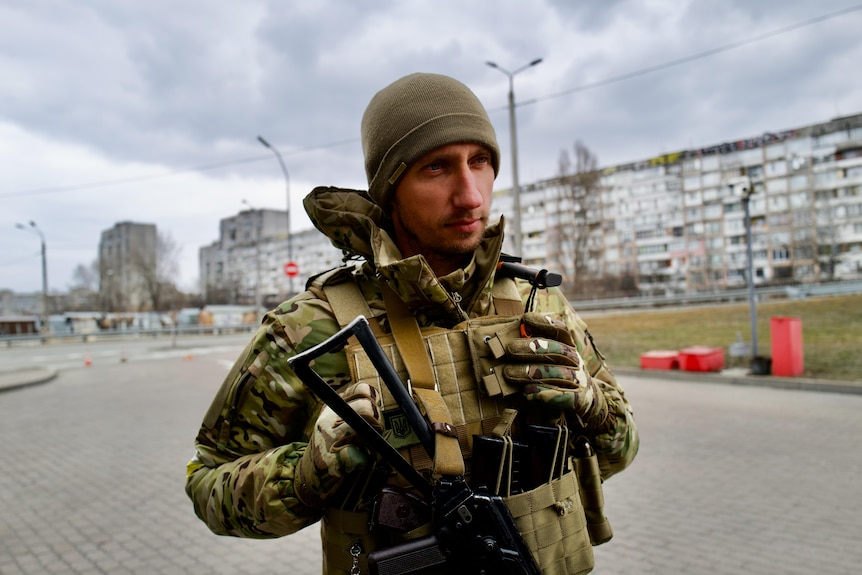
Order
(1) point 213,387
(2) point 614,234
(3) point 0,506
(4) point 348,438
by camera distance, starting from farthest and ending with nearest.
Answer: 1. (2) point 614,234
2. (1) point 213,387
3. (3) point 0,506
4. (4) point 348,438

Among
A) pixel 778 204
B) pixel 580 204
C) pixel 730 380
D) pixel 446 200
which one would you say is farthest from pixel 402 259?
pixel 778 204

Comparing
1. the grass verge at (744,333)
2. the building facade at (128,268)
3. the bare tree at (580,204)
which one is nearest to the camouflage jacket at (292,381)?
the grass verge at (744,333)

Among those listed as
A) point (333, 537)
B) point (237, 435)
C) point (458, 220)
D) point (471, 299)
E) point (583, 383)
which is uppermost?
point (458, 220)

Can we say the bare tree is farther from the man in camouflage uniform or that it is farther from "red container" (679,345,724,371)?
the man in camouflage uniform

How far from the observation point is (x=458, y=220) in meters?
1.49

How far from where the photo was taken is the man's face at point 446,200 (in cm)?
149

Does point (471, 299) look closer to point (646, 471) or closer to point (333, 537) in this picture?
point (333, 537)

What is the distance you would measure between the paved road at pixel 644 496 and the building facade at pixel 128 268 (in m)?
50.1

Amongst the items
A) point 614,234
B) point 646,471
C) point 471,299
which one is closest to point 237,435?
point 471,299

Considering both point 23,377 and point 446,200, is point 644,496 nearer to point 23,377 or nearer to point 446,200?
point 446,200

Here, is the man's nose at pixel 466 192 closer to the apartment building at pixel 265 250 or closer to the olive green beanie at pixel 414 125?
the olive green beanie at pixel 414 125

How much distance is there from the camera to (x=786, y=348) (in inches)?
409

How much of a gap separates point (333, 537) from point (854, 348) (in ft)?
46.8

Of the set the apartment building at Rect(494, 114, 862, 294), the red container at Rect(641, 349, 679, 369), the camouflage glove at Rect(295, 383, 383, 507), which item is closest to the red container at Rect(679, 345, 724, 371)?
the red container at Rect(641, 349, 679, 369)
